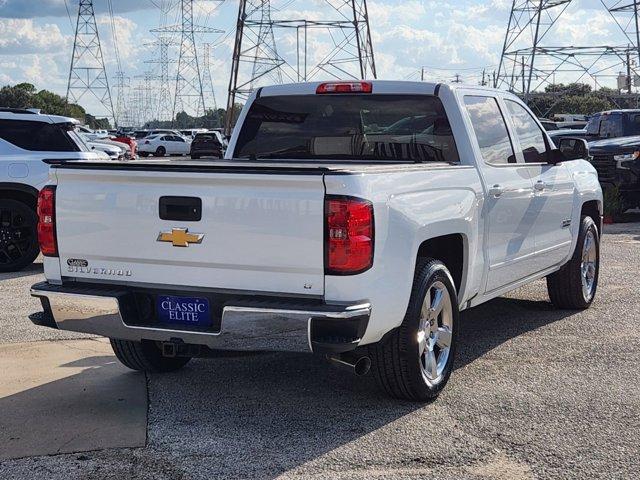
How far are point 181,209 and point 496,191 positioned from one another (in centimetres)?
241

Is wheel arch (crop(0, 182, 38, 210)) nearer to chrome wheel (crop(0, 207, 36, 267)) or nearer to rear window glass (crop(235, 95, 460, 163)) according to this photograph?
chrome wheel (crop(0, 207, 36, 267))

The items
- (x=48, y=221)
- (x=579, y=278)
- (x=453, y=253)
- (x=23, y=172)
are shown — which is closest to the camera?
(x=48, y=221)

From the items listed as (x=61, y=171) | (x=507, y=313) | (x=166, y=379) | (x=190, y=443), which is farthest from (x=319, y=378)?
(x=507, y=313)

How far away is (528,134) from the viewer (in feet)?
25.7

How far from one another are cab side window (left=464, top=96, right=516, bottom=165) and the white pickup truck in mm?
33

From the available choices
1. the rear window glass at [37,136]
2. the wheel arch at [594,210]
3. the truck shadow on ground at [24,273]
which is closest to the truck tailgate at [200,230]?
the wheel arch at [594,210]

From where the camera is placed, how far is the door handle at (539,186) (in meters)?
7.41

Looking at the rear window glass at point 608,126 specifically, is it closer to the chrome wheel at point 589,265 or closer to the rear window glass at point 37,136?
the chrome wheel at point 589,265

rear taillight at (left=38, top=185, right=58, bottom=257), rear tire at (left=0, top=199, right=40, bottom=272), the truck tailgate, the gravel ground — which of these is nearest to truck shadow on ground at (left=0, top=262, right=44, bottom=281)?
rear tire at (left=0, top=199, right=40, bottom=272)

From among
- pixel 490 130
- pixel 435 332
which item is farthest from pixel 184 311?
pixel 490 130

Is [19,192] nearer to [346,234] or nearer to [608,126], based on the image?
[346,234]

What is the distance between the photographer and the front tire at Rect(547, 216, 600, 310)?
27.8ft

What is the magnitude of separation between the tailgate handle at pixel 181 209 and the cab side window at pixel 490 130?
240 cm

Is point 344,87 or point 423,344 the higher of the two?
point 344,87
